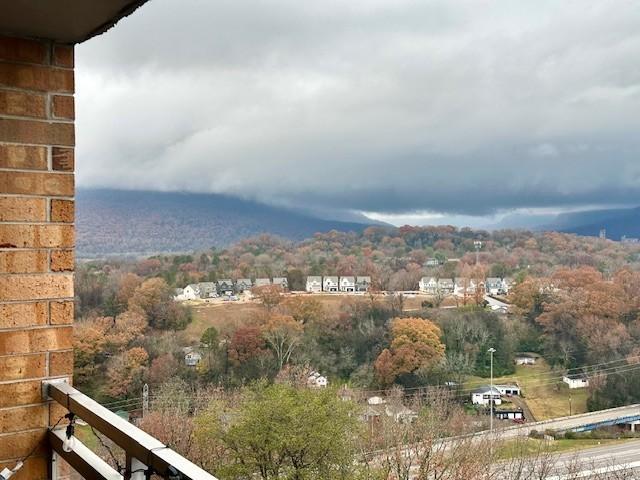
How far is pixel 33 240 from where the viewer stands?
1.08 metres

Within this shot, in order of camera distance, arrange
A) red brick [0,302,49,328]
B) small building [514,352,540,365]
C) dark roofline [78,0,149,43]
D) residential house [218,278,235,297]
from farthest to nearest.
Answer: residential house [218,278,235,297]
small building [514,352,540,365]
red brick [0,302,49,328]
dark roofline [78,0,149,43]

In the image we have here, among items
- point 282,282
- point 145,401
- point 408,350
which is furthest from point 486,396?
point 145,401

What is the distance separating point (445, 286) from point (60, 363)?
18.0 metres

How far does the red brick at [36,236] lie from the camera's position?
1.05 m

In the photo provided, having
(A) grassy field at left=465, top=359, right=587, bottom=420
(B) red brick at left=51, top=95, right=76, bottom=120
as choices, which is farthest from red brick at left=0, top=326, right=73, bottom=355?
(A) grassy field at left=465, top=359, right=587, bottom=420

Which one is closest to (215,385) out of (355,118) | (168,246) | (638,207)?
(168,246)

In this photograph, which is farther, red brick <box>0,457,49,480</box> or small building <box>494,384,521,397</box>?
small building <box>494,384,521,397</box>

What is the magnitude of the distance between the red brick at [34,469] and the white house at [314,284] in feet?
55.8

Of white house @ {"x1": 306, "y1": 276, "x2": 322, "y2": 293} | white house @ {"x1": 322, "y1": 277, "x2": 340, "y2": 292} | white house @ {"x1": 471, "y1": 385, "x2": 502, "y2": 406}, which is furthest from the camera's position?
white house @ {"x1": 322, "y1": 277, "x2": 340, "y2": 292}

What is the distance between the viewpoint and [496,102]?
32.2 metres

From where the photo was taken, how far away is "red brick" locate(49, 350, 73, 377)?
1.10 metres

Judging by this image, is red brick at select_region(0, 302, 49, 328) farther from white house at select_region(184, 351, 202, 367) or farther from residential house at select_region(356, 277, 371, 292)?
residential house at select_region(356, 277, 371, 292)

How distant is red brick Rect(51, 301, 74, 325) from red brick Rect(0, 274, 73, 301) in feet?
0.06

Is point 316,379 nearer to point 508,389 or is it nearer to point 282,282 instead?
point 508,389
